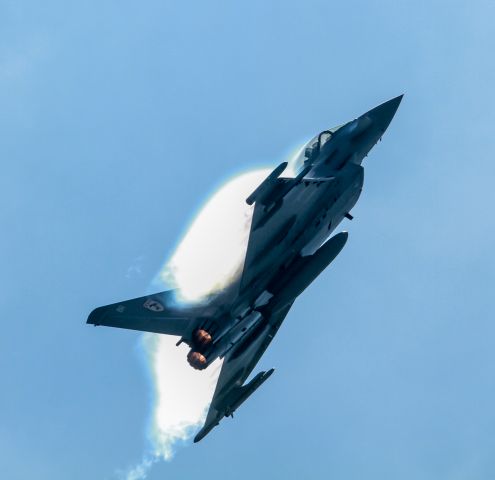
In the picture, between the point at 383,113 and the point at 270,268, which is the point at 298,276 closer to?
the point at 270,268

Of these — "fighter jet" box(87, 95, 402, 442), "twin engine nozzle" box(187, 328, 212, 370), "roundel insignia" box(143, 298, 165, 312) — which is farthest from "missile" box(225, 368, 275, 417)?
"roundel insignia" box(143, 298, 165, 312)

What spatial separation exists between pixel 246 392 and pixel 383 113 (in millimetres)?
11091

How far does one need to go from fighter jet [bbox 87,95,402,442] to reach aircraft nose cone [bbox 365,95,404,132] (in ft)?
0.12

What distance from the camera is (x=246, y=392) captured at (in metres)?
35.5

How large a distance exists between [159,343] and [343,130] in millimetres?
9787

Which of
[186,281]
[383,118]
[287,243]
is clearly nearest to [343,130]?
[383,118]

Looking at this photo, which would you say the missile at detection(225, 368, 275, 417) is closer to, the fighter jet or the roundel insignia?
the fighter jet

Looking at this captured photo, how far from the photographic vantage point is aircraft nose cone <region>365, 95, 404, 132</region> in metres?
37.4

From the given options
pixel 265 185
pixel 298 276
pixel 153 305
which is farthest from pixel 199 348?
pixel 265 185

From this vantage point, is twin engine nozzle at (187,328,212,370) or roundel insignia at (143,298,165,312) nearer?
twin engine nozzle at (187,328,212,370)

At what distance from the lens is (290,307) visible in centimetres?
3766

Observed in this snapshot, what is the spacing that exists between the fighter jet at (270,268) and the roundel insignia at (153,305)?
0.03 metres

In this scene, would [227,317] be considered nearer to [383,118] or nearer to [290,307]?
[290,307]

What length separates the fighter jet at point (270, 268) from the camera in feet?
108
